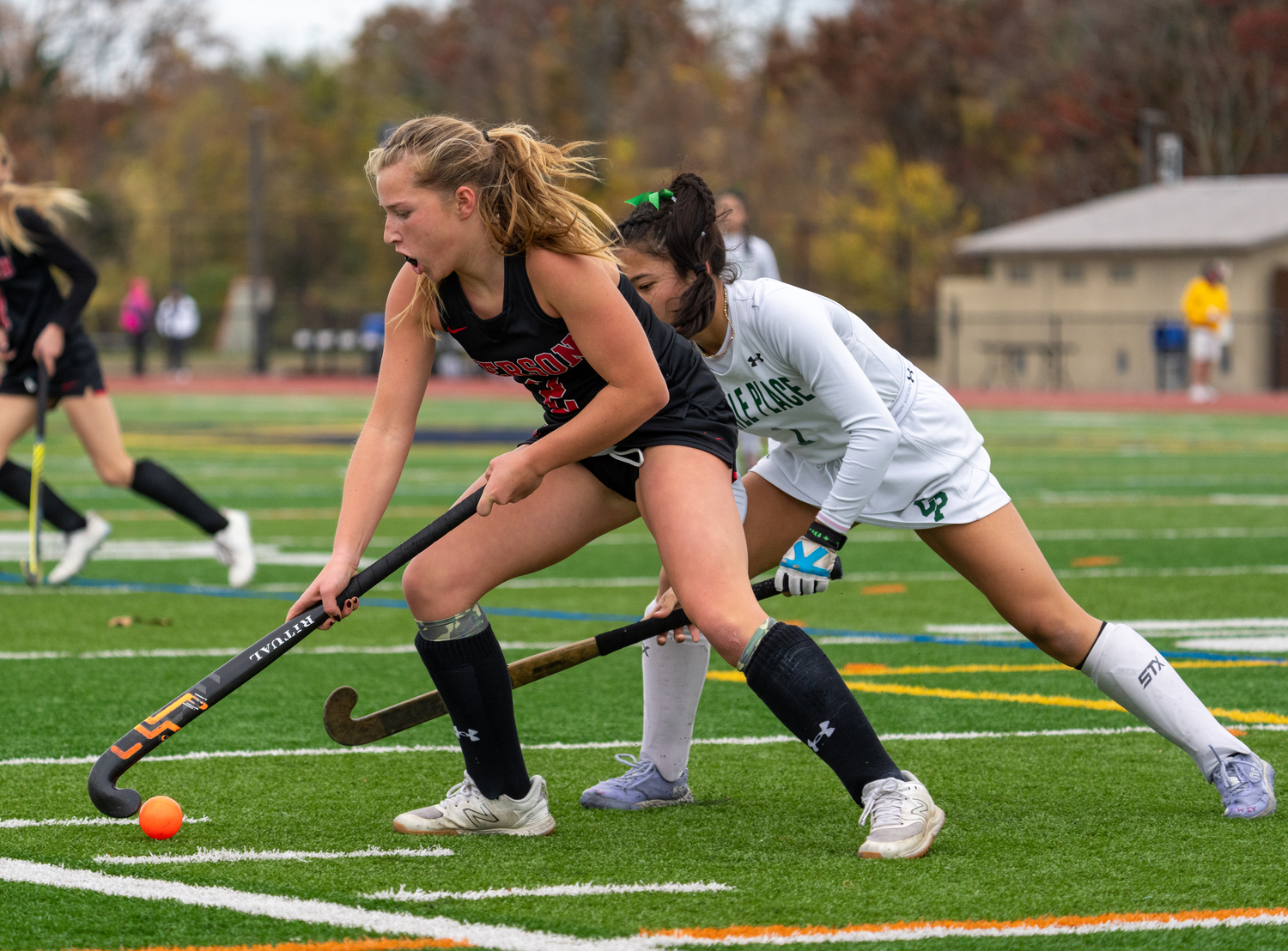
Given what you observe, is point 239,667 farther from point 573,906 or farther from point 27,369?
point 27,369

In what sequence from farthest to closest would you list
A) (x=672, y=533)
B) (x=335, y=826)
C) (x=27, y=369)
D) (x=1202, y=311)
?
1. (x=1202, y=311)
2. (x=27, y=369)
3. (x=335, y=826)
4. (x=672, y=533)

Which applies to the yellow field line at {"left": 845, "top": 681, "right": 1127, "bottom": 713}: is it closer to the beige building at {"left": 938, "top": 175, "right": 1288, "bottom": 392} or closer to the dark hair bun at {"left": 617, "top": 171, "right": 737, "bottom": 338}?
the dark hair bun at {"left": 617, "top": 171, "right": 737, "bottom": 338}

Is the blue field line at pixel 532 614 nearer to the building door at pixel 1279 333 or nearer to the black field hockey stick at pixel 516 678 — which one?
the black field hockey stick at pixel 516 678

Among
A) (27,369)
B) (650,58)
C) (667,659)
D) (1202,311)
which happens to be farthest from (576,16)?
(667,659)

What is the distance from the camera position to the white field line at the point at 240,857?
3.98 metres

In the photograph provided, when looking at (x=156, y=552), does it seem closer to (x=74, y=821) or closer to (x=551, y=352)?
(x=74, y=821)

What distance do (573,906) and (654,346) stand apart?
130 centimetres

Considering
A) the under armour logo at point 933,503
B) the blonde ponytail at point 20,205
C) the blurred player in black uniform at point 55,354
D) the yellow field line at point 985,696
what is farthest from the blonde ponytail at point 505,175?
the blurred player in black uniform at point 55,354

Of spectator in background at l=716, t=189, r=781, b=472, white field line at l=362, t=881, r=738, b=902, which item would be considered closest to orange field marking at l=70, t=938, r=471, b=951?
white field line at l=362, t=881, r=738, b=902

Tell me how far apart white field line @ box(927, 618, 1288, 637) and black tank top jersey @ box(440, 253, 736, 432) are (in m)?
3.45

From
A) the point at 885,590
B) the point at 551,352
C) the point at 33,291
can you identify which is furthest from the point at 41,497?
the point at 551,352

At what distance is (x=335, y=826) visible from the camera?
14.3 ft

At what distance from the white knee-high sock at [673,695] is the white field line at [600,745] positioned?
2.03 feet

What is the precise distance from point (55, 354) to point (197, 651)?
2.12m
